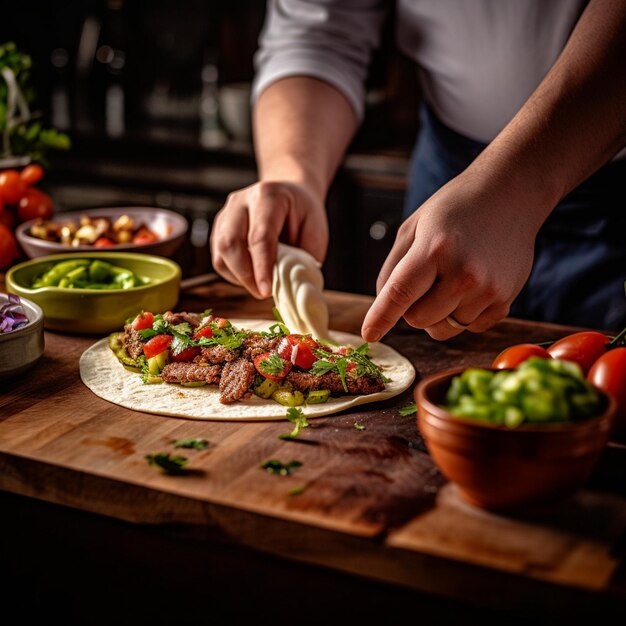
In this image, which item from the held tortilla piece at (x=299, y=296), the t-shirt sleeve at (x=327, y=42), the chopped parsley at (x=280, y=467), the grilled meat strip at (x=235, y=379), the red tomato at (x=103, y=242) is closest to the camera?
the chopped parsley at (x=280, y=467)

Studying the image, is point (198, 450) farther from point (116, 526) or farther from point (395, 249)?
point (395, 249)

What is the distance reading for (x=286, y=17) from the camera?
8.16 ft

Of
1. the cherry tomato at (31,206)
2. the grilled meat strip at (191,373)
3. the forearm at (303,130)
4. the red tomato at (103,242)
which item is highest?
the forearm at (303,130)

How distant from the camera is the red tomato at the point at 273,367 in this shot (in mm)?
1584

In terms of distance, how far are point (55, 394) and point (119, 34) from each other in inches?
135

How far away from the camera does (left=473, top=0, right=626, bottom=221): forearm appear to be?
1.54 meters

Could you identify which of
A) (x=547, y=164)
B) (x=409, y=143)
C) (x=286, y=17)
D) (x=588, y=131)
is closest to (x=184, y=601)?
(x=547, y=164)

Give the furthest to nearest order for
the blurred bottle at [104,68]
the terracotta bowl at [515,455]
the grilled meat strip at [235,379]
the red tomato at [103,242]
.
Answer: the blurred bottle at [104,68], the red tomato at [103,242], the grilled meat strip at [235,379], the terracotta bowl at [515,455]

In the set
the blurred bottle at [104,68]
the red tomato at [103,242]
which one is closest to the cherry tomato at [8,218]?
the red tomato at [103,242]

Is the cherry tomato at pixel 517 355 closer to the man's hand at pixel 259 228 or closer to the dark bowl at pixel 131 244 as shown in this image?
the man's hand at pixel 259 228

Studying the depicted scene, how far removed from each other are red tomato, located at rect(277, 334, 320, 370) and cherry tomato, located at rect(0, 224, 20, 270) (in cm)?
103

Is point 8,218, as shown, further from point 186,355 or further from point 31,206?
point 186,355

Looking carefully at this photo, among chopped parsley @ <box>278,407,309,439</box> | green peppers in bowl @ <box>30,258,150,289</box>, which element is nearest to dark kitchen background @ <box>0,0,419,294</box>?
green peppers in bowl @ <box>30,258,150,289</box>

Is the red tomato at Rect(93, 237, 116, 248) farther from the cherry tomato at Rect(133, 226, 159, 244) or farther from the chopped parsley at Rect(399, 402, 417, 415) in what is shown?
the chopped parsley at Rect(399, 402, 417, 415)
